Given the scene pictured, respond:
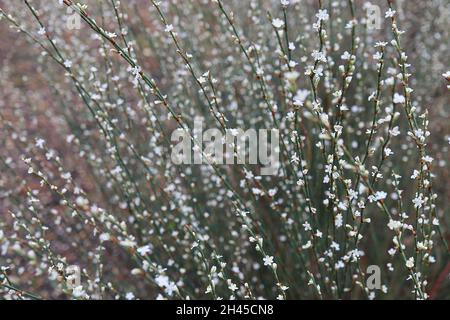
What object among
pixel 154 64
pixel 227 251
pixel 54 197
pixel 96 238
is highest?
pixel 154 64

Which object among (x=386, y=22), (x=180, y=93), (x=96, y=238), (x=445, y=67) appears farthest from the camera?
(x=386, y=22)

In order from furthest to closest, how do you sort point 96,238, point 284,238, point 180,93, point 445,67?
point 445,67
point 96,238
point 180,93
point 284,238

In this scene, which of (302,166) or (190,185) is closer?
(302,166)

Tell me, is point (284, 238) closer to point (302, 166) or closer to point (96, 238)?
Answer: point (302, 166)

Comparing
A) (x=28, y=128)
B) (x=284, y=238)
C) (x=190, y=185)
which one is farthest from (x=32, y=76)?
(x=284, y=238)
